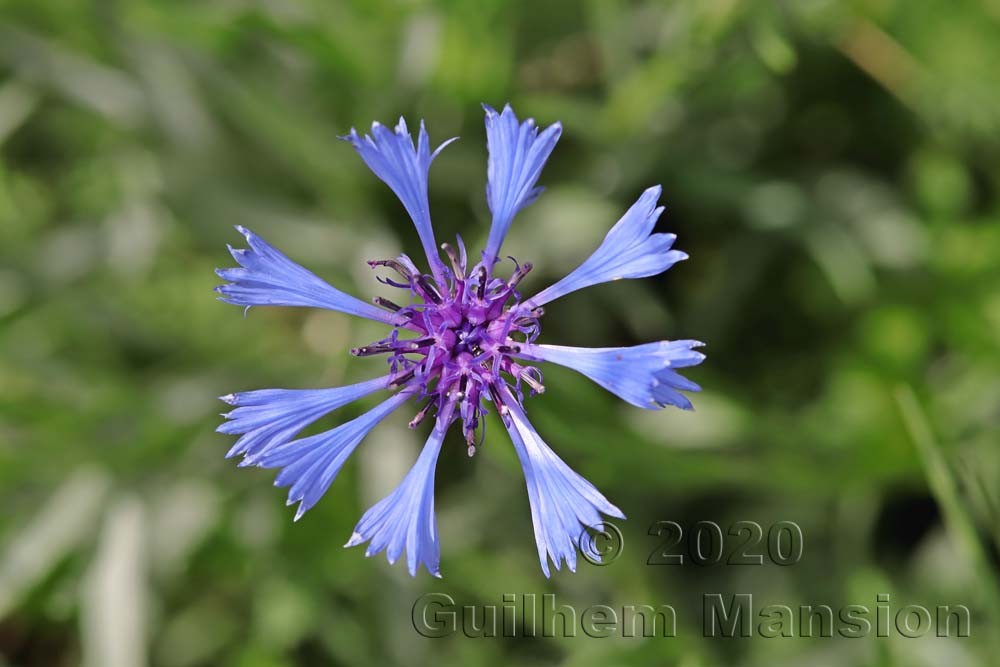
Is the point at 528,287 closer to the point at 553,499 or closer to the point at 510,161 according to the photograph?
the point at 510,161

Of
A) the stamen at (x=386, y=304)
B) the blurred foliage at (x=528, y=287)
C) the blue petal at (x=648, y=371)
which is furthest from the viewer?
the blurred foliage at (x=528, y=287)

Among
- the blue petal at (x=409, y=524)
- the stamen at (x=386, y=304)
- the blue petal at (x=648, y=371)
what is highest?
the stamen at (x=386, y=304)

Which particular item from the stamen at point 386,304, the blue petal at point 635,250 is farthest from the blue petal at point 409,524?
the blue petal at point 635,250

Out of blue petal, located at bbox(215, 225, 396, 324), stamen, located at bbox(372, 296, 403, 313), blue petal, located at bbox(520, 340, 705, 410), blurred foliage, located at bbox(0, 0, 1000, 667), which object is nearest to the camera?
blue petal, located at bbox(520, 340, 705, 410)

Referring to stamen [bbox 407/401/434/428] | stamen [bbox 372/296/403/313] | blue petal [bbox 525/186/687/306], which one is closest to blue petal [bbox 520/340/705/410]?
blue petal [bbox 525/186/687/306]

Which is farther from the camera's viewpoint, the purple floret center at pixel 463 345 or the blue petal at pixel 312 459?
the purple floret center at pixel 463 345

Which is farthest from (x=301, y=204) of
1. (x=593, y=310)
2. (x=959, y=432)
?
(x=959, y=432)

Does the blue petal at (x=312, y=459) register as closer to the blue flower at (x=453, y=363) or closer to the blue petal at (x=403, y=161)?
the blue flower at (x=453, y=363)

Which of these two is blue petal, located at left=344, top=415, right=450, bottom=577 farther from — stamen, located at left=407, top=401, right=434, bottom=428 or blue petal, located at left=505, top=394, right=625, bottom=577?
blue petal, located at left=505, top=394, right=625, bottom=577
